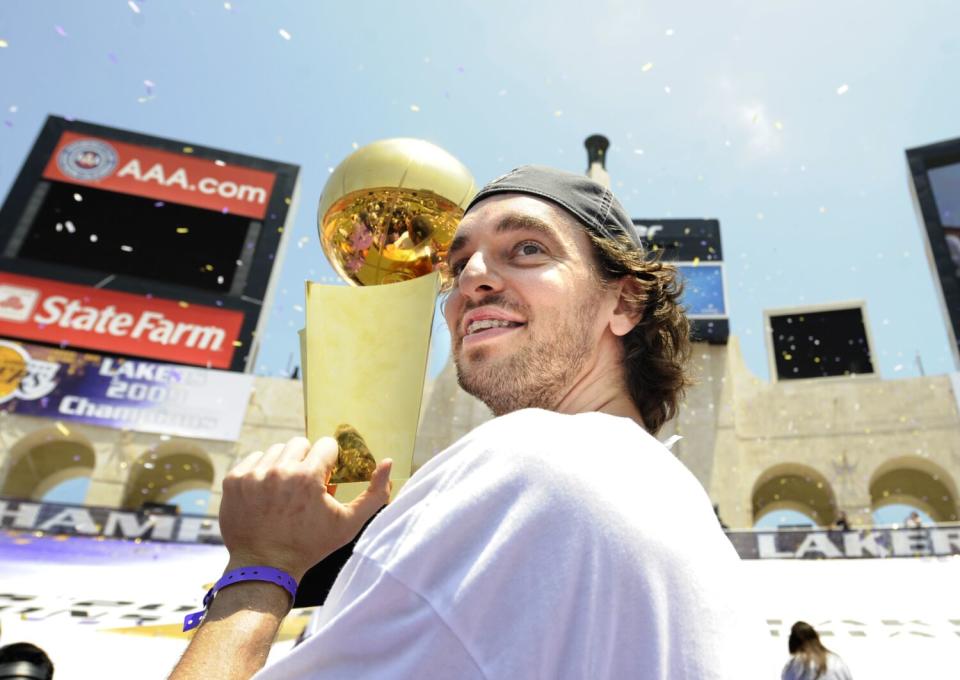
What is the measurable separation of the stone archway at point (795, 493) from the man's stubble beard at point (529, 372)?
69.8 ft

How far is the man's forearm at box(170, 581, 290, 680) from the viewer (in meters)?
0.81

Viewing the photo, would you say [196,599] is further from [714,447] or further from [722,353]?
[722,353]

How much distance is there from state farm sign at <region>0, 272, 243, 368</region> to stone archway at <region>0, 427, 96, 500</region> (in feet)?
9.96

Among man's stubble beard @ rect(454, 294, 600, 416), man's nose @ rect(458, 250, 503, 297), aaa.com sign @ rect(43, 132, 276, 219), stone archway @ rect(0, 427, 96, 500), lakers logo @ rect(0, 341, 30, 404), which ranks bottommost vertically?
man's stubble beard @ rect(454, 294, 600, 416)

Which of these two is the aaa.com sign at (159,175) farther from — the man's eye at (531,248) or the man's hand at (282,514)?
the man's hand at (282,514)

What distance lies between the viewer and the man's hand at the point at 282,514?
95cm

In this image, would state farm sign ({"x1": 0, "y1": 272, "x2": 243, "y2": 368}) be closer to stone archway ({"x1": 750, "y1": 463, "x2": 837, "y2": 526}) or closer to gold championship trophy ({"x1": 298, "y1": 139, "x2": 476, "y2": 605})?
stone archway ({"x1": 750, "y1": 463, "x2": 837, "y2": 526})

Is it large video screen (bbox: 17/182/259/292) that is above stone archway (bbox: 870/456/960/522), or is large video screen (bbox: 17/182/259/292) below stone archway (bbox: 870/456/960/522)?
above

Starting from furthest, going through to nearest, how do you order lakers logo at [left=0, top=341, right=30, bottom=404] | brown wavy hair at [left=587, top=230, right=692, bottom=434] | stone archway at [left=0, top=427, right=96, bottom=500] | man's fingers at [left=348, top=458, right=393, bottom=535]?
stone archway at [left=0, top=427, right=96, bottom=500] < lakers logo at [left=0, top=341, right=30, bottom=404] < brown wavy hair at [left=587, top=230, right=692, bottom=434] < man's fingers at [left=348, top=458, right=393, bottom=535]

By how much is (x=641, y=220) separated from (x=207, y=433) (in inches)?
665

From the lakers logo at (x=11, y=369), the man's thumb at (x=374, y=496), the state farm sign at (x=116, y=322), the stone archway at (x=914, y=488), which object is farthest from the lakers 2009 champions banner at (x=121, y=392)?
the stone archway at (x=914, y=488)

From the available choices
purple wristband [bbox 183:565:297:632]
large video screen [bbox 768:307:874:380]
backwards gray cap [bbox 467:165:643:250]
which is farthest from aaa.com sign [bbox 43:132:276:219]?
purple wristband [bbox 183:565:297:632]

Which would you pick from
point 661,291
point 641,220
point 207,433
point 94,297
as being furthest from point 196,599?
point 641,220

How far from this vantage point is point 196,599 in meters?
10.7
